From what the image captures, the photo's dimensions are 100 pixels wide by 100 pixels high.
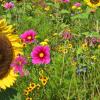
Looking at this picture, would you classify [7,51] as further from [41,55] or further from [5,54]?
[41,55]

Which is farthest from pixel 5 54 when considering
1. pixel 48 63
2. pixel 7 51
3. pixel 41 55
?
pixel 48 63

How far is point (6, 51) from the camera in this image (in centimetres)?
179

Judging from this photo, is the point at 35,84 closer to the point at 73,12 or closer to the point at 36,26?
the point at 36,26

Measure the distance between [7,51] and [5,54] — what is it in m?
0.03

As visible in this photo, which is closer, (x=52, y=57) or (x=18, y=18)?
(x=52, y=57)

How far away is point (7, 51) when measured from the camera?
1.80 m

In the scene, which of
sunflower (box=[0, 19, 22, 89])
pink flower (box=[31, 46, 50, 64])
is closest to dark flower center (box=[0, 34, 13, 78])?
sunflower (box=[0, 19, 22, 89])

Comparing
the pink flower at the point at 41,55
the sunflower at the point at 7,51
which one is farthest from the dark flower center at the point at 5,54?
the pink flower at the point at 41,55

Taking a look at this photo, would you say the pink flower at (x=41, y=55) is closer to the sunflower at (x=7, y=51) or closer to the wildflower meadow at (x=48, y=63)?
the wildflower meadow at (x=48, y=63)

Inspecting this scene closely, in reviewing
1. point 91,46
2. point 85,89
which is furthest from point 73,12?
point 85,89

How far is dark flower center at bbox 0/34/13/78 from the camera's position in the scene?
1732 millimetres

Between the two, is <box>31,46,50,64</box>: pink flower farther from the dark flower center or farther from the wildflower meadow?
the dark flower center

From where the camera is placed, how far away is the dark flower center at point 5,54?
1732 mm

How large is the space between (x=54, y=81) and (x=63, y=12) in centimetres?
194
